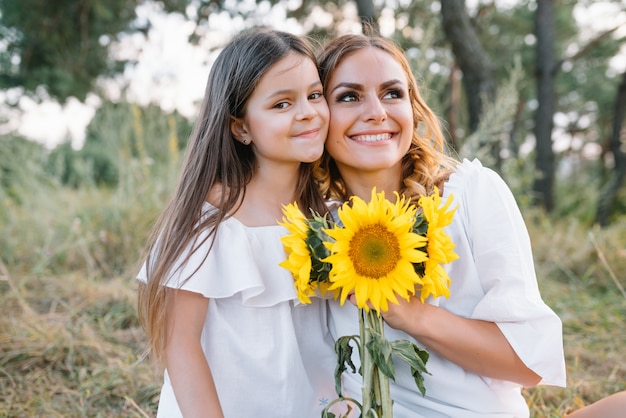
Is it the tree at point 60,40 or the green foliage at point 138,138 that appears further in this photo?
the tree at point 60,40

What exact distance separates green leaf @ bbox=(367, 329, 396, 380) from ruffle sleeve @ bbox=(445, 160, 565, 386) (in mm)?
542

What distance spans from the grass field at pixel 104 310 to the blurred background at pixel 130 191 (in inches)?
0.5

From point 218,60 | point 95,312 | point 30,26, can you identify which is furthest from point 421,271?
point 30,26

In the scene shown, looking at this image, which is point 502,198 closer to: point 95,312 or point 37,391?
point 37,391

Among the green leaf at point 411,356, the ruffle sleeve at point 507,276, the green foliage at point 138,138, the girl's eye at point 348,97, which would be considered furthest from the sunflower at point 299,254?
the green foliage at point 138,138

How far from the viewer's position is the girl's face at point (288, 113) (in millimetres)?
1839

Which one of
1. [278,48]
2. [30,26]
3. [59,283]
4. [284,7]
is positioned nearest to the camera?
[278,48]

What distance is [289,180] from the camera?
2012mm

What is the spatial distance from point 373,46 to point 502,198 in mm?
754

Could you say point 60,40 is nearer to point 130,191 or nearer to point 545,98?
point 130,191

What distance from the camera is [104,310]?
3.50 m

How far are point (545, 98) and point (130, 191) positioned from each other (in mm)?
5422

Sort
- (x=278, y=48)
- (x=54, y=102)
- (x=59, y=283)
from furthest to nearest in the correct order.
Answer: (x=54, y=102) < (x=59, y=283) < (x=278, y=48)

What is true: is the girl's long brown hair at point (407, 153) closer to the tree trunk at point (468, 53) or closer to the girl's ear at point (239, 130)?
the girl's ear at point (239, 130)
